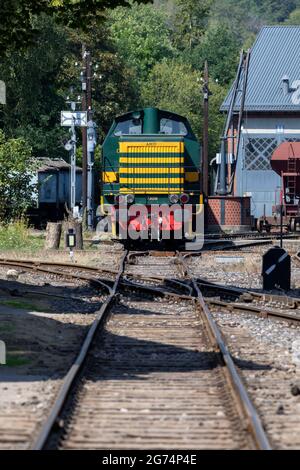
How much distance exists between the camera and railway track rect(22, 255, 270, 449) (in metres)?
6.97

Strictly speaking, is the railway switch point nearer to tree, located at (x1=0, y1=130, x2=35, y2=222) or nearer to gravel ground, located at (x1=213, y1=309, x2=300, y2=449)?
gravel ground, located at (x1=213, y1=309, x2=300, y2=449)

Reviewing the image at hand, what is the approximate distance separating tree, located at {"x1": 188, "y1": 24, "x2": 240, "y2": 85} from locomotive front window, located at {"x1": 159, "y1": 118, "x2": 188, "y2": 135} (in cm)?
7856

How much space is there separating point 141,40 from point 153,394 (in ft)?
342

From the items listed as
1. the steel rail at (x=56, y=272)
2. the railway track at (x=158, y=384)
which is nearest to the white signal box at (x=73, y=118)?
the steel rail at (x=56, y=272)

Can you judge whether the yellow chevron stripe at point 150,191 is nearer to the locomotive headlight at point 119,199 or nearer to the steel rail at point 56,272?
the locomotive headlight at point 119,199

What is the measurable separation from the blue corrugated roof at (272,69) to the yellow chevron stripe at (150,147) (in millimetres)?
Answer: 32437

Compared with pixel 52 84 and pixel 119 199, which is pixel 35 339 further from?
pixel 52 84

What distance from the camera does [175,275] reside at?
21.9 metres

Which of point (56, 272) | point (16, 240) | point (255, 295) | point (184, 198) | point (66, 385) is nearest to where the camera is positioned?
point (66, 385)

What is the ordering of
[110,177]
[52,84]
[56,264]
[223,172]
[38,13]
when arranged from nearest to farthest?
[38,13]
[56,264]
[110,177]
[223,172]
[52,84]

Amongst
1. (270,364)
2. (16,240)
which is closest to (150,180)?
(16,240)

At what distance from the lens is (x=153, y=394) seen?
28.5 feet

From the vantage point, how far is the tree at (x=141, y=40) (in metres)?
106
